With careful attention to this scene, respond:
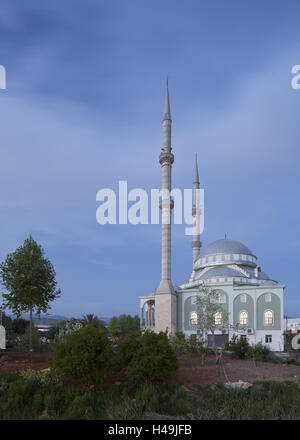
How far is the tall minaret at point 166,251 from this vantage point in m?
43.5

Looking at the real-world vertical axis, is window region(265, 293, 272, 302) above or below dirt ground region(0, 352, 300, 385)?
above

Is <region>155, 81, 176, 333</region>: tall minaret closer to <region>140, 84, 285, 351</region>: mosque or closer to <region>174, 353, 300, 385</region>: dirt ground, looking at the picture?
<region>140, 84, 285, 351</region>: mosque

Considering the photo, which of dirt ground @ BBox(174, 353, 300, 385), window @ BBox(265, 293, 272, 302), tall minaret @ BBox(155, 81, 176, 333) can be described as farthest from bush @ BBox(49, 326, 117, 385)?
window @ BBox(265, 293, 272, 302)

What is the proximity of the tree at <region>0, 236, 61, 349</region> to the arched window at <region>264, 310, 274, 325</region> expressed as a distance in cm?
2562

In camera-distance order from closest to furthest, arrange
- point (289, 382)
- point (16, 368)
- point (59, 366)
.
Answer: point (59, 366) → point (289, 382) → point (16, 368)

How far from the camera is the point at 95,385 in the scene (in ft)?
41.0

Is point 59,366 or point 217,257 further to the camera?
point 217,257

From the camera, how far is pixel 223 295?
4319 cm

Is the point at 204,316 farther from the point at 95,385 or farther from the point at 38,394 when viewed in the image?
the point at 38,394

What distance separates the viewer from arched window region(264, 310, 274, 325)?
4069cm

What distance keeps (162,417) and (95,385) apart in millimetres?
4353

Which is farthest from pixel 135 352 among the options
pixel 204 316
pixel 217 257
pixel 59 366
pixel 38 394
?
pixel 217 257

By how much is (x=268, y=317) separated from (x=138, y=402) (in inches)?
1350

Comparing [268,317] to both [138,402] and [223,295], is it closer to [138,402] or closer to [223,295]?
[223,295]
